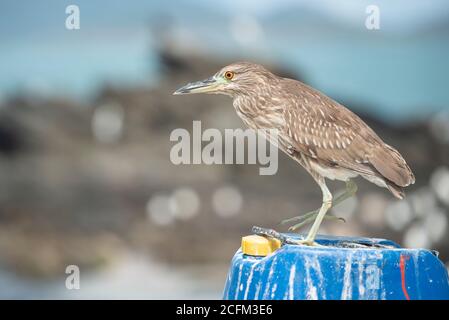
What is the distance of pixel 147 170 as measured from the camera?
6.67m

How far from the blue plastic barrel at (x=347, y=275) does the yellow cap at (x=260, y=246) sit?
127mm

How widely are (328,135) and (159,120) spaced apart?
3210 mm

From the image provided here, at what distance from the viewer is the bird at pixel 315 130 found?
363 cm

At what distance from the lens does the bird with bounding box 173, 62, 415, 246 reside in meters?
3.63

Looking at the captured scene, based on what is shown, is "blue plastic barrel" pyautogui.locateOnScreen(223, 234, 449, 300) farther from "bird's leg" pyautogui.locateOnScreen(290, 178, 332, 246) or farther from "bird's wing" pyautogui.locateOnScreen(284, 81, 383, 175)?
"bird's wing" pyautogui.locateOnScreen(284, 81, 383, 175)

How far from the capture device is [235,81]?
3.79 meters

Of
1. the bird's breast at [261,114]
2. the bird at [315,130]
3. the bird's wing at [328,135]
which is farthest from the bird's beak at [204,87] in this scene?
the bird's wing at [328,135]

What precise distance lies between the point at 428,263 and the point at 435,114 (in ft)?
12.1

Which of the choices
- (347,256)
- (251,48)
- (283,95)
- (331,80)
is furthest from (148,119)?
(347,256)

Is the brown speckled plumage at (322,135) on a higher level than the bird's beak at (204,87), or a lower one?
lower

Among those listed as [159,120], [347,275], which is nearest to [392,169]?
[347,275]

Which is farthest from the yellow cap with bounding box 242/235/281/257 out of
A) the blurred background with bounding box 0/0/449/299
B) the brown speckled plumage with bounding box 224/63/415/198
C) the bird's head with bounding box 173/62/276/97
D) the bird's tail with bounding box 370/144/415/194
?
the blurred background with bounding box 0/0/449/299

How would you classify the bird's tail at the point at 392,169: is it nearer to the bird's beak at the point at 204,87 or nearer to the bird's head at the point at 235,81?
the bird's head at the point at 235,81

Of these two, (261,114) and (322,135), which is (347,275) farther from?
(261,114)
